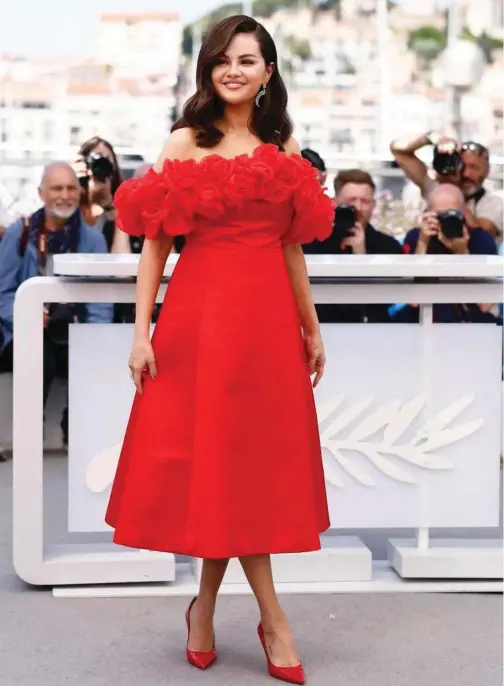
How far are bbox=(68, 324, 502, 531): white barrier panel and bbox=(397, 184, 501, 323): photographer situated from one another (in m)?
0.99

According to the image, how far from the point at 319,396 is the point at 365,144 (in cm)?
819

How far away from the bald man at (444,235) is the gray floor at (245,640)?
7.14 feet

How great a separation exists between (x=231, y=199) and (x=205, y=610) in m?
1.10

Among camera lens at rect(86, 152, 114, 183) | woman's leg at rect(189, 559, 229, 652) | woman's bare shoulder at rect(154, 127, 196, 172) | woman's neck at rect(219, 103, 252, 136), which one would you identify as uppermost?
camera lens at rect(86, 152, 114, 183)

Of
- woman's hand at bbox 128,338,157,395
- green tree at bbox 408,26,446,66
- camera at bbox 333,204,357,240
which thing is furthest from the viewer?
green tree at bbox 408,26,446,66

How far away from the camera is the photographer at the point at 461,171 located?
7.14 m

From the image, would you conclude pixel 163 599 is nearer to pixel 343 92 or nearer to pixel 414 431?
pixel 414 431

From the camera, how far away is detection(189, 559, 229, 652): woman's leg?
375 centimetres

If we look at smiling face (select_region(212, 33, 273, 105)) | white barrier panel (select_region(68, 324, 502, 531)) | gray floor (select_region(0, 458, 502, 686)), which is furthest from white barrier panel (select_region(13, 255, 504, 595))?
smiling face (select_region(212, 33, 273, 105))

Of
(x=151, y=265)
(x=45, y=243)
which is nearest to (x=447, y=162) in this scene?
(x=45, y=243)

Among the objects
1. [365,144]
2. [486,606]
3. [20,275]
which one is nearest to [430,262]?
[486,606]

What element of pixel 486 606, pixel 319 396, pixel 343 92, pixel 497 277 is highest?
pixel 343 92

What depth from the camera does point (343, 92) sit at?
1341 centimetres

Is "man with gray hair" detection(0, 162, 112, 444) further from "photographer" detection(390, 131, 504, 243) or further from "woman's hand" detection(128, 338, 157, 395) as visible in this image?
"woman's hand" detection(128, 338, 157, 395)
